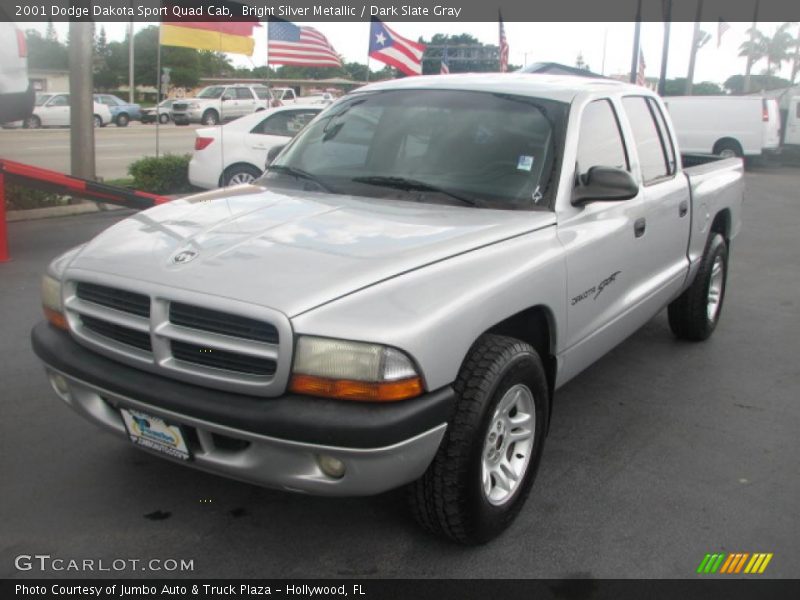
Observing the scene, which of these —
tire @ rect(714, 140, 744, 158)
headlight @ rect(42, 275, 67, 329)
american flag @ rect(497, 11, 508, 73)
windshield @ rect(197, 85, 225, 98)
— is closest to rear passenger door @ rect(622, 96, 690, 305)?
headlight @ rect(42, 275, 67, 329)

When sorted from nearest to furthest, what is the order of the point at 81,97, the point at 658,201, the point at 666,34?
the point at 658,201, the point at 81,97, the point at 666,34

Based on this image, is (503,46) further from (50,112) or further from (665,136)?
(50,112)

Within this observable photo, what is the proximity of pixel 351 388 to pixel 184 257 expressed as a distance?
84 cm

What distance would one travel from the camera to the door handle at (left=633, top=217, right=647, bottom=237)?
4.11 metres

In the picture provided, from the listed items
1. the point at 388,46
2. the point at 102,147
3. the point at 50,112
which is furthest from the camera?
the point at 50,112

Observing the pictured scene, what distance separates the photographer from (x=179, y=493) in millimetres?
3424

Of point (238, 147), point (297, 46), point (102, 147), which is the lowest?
point (102, 147)

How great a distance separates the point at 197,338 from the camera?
2613 millimetres

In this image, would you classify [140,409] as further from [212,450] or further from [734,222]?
[734,222]

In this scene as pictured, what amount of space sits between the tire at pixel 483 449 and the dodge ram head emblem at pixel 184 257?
3.47ft

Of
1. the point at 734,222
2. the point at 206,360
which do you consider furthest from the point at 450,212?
the point at 734,222

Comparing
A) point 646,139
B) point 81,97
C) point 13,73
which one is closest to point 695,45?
point 81,97

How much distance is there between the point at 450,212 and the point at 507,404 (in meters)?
0.90

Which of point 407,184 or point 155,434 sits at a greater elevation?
point 407,184
